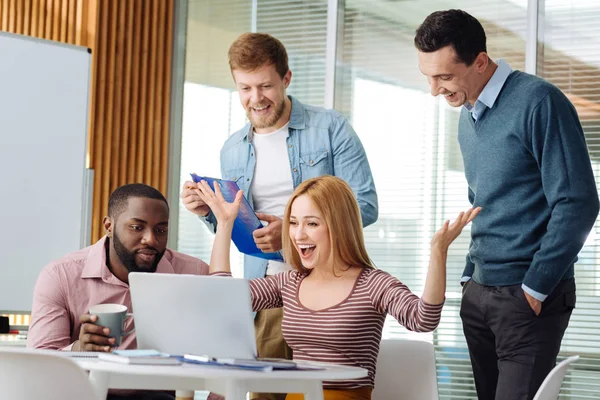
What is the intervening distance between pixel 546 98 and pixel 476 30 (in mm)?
329

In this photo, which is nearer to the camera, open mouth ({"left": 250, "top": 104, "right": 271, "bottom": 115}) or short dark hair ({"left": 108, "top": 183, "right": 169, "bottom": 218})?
short dark hair ({"left": 108, "top": 183, "right": 169, "bottom": 218})

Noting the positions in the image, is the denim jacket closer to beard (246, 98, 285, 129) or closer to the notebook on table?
beard (246, 98, 285, 129)

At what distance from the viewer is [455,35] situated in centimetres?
282

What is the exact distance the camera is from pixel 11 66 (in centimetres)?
471

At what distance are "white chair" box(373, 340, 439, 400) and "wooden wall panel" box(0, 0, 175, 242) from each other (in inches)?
125

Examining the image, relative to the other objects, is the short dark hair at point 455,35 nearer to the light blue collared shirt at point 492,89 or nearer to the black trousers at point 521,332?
the light blue collared shirt at point 492,89

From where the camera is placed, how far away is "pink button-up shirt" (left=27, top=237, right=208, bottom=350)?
113 inches

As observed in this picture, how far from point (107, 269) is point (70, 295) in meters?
0.16

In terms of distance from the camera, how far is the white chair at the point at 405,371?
2947 millimetres

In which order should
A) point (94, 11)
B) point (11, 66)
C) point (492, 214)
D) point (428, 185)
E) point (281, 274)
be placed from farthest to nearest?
point (94, 11) < point (428, 185) < point (11, 66) < point (281, 274) < point (492, 214)

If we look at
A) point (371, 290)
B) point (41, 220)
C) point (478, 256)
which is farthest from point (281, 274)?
point (41, 220)

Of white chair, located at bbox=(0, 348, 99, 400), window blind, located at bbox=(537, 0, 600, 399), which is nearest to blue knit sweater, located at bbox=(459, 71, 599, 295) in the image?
white chair, located at bbox=(0, 348, 99, 400)

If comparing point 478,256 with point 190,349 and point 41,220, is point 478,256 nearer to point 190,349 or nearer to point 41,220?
point 190,349

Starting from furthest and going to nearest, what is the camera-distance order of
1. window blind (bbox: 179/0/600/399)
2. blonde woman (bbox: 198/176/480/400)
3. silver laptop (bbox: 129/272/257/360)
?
window blind (bbox: 179/0/600/399) → blonde woman (bbox: 198/176/480/400) → silver laptop (bbox: 129/272/257/360)
